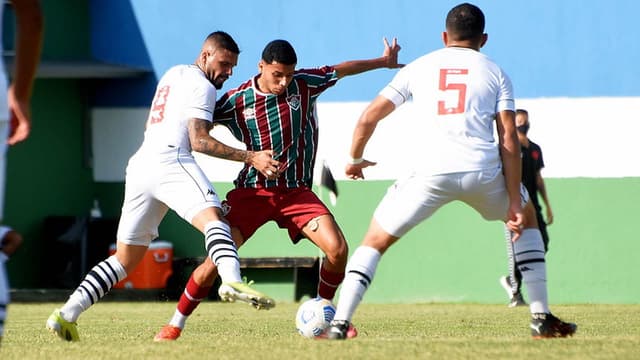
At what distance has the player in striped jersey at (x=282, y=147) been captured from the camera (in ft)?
29.5

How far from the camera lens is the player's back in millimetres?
7395

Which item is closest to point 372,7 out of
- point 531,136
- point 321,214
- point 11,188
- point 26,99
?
point 531,136

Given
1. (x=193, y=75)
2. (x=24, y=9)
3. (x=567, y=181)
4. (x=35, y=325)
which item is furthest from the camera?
(x=567, y=181)

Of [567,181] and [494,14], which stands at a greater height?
[494,14]

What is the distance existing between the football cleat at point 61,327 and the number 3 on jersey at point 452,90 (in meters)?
2.98

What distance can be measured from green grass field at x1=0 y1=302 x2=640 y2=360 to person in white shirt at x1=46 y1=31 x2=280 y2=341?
40 cm

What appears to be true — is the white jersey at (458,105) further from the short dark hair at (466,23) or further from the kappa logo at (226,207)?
the kappa logo at (226,207)

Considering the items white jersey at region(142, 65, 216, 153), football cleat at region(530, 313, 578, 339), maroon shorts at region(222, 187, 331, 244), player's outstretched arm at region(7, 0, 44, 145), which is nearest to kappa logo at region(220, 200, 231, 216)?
maroon shorts at region(222, 187, 331, 244)

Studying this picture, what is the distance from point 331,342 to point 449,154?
1.26 metres

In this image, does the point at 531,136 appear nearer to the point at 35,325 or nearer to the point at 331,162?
the point at 331,162

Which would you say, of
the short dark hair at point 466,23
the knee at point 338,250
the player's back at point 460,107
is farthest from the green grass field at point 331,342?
the short dark hair at point 466,23

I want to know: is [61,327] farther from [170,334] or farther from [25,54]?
[25,54]

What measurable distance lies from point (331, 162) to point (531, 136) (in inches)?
105

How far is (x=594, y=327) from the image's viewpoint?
1059 centimetres
